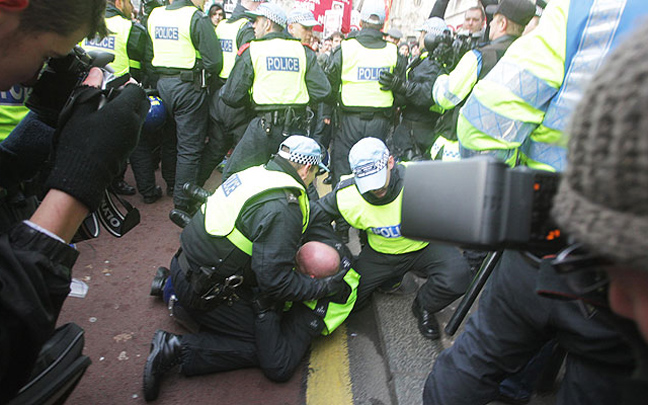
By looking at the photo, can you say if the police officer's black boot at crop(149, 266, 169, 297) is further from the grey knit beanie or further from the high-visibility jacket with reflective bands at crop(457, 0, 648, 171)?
the grey knit beanie

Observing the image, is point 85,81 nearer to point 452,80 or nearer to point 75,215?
point 75,215

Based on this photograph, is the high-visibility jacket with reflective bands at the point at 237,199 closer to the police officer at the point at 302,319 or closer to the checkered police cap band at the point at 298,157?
the checkered police cap band at the point at 298,157

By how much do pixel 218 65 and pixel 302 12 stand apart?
1.17 metres

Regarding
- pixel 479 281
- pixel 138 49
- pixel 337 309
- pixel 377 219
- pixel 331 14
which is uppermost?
pixel 331 14

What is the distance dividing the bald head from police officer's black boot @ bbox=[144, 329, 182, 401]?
846mm

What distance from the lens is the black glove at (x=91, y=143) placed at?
0.98m

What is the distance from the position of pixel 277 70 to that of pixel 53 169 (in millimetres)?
3109

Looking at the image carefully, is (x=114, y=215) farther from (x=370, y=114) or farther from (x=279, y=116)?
(x=370, y=114)

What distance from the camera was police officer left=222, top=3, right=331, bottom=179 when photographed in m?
3.83

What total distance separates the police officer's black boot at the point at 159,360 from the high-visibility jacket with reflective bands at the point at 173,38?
299cm

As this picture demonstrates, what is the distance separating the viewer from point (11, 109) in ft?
3.96

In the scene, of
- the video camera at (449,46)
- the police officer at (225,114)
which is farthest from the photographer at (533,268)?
the police officer at (225,114)

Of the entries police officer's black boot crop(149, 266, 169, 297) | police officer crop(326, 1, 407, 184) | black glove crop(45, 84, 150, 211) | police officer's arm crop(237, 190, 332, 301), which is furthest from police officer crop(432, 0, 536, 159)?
black glove crop(45, 84, 150, 211)

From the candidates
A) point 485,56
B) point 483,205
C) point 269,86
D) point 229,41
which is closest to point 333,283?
point 483,205
